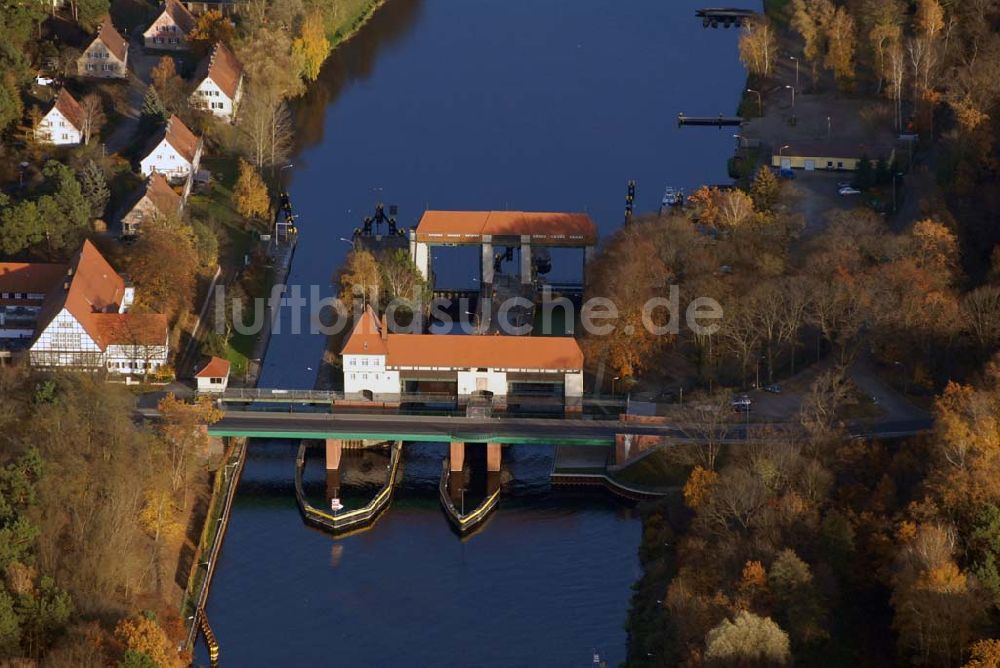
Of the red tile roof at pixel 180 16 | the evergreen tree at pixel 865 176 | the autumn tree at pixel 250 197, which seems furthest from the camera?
the red tile roof at pixel 180 16

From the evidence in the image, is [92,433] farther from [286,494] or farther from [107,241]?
[107,241]

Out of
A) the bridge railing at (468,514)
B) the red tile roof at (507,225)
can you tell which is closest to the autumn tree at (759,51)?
the red tile roof at (507,225)

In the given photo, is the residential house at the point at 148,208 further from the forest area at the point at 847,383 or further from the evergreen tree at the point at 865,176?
the evergreen tree at the point at 865,176

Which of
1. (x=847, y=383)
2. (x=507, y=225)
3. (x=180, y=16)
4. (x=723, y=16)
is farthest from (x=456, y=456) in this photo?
(x=723, y=16)

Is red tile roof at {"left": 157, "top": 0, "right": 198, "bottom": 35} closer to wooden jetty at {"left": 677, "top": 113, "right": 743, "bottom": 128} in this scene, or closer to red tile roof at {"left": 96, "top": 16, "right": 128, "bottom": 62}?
red tile roof at {"left": 96, "top": 16, "right": 128, "bottom": 62}

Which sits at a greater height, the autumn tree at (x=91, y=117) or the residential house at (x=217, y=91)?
the residential house at (x=217, y=91)

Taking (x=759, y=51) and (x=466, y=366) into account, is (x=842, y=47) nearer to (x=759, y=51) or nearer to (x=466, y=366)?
(x=759, y=51)

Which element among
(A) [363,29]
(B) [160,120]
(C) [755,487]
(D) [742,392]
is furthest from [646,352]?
(A) [363,29]

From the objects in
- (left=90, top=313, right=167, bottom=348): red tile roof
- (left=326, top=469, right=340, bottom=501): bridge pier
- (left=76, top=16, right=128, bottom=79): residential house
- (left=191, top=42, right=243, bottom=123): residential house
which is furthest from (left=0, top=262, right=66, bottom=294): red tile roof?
(left=76, top=16, right=128, bottom=79): residential house
